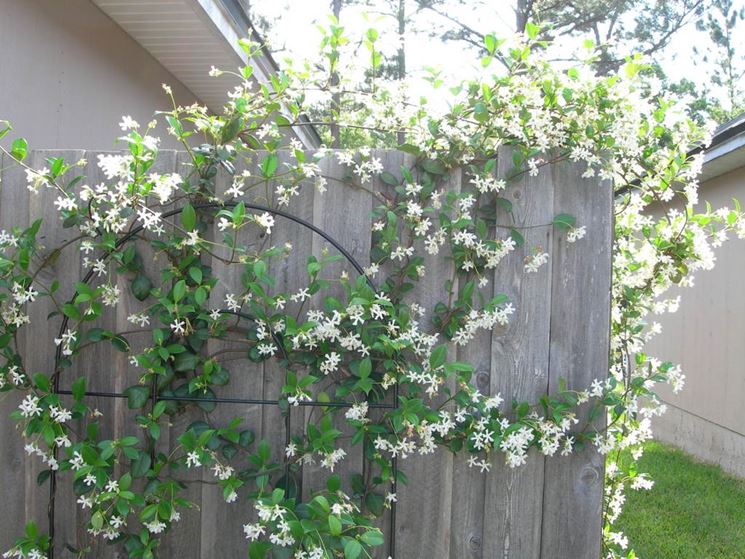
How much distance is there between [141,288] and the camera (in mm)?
2166

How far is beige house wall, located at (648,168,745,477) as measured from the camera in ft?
18.2

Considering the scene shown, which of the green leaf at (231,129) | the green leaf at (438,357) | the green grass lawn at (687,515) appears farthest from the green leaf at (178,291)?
the green grass lawn at (687,515)

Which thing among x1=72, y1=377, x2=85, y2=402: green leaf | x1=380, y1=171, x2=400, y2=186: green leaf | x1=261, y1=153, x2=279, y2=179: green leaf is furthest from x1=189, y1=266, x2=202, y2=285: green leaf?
x1=380, y1=171, x2=400, y2=186: green leaf

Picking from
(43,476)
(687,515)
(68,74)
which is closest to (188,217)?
(43,476)

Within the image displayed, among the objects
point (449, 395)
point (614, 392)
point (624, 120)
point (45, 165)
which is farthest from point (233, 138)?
point (614, 392)

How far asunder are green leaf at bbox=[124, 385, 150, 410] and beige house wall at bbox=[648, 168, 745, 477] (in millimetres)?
4663

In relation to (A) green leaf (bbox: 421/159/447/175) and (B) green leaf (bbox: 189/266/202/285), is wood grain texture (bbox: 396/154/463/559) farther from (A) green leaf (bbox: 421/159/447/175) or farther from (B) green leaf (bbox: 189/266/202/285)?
(B) green leaf (bbox: 189/266/202/285)

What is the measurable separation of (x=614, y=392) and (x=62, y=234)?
1.70m

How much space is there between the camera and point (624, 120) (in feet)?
7.00

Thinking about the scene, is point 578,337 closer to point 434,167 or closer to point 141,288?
point 434,167

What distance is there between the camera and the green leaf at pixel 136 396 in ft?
6.88

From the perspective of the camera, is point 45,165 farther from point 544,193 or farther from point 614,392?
point 614,392

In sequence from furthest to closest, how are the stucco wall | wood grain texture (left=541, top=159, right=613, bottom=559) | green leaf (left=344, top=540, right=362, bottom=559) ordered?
1. the stucco wall
2. wood grain texture (left=541, top=159, right=613, bottom=559)
3. green leaf (left=344, top=540, right=362, bottom=559)

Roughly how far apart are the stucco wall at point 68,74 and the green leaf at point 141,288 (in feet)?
3.62
